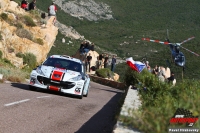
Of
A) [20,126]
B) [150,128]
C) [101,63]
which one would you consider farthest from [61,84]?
[101,63]

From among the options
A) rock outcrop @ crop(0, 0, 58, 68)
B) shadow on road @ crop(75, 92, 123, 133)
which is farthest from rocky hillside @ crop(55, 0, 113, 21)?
Answer: shadow on road @ crop(75, 92, 123, 133)

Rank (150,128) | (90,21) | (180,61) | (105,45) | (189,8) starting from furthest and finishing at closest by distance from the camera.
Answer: (90,21) → (189,8) → (105,45) → (180,61) → (150,128)

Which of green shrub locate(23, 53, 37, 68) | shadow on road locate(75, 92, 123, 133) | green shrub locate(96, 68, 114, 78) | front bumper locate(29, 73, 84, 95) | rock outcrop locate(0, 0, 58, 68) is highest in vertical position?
rock outcrop locate(0, 0, 58, 68)

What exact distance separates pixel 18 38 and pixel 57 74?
1722 centimetres

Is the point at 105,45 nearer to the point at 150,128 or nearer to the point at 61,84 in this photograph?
the point at 61,84

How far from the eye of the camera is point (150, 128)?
4.70 metres

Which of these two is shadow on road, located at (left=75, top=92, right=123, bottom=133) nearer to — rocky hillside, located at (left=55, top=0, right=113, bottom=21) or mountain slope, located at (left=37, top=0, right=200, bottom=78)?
mountain slope, located at (left=37, top=0, right=200, bottom=78)

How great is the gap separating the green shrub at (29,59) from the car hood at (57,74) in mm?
15427

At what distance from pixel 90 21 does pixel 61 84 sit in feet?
473

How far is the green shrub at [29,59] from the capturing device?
31969 millimetres

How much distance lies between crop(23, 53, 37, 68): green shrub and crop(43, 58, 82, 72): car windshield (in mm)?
14002

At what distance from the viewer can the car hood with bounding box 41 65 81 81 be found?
16.3m

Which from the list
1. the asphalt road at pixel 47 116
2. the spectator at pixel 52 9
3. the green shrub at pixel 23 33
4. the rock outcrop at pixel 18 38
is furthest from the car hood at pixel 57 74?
the spectator at pixel 52 9

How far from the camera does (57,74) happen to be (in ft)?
53.5
